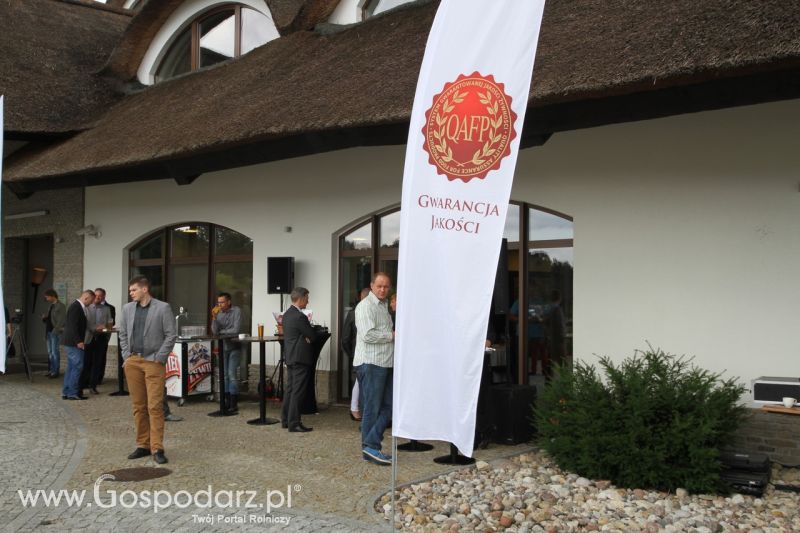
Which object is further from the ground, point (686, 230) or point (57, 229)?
point (57, 229)

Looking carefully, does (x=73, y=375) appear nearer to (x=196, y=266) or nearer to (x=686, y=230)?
(x=196, y=266)

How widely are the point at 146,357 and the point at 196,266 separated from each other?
592cm

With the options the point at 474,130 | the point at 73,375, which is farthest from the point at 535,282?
the point at 73,375

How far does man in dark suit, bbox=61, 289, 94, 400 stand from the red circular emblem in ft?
26.4

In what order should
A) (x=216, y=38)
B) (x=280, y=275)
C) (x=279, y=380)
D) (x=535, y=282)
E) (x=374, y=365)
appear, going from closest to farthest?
(x=374, y=365)
(x=535, y=282)
(x=279, y=380)
(x=280, y=275)
(x=216, y=38)

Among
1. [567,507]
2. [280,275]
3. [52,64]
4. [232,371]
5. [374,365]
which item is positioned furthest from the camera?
[52,64]

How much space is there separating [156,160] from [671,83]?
673cm

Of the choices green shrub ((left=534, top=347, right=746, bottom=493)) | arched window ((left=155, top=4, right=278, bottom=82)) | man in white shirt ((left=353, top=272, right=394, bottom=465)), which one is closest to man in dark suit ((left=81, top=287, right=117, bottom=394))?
arched window ((left=155, top=4, right=278, bottom=82))

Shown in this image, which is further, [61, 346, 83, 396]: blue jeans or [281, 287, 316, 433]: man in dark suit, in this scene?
[61, 346, 83, 396]: blue jeans

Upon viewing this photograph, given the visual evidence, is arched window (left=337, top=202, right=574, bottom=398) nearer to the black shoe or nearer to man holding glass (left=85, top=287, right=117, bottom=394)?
the black shoe

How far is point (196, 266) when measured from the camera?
12406 millimetres

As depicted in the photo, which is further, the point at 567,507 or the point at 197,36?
the point at 197,36

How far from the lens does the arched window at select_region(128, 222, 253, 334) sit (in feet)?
38.4

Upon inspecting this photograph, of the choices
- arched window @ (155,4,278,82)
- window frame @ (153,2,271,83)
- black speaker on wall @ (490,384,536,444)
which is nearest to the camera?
black speaker on wall @ (490,384,536,444)
